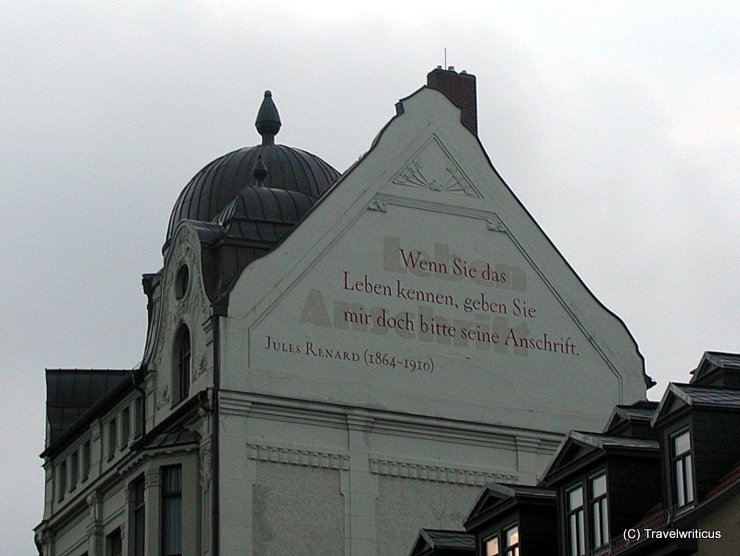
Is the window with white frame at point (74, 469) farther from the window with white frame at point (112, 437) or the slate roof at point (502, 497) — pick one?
the slate roof at point (502, 497)

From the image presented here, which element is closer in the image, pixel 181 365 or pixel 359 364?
pixel 359 364

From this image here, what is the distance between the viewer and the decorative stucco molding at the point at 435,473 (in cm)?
5788

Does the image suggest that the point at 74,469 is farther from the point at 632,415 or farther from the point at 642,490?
the point at 642,490

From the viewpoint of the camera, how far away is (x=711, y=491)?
36.5 m

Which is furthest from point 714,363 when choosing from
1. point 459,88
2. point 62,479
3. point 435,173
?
point 62,479

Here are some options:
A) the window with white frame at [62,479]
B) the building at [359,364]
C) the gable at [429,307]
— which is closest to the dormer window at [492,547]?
the building at [359,364]

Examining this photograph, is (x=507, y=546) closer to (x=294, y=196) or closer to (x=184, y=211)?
(x=294, y=196)

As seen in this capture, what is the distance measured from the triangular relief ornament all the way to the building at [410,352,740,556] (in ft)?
58.0

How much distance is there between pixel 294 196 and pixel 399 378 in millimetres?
6211

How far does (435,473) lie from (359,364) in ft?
12.1

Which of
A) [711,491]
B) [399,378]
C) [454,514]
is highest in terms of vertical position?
[399,378]

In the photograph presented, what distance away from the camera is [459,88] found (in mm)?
65500

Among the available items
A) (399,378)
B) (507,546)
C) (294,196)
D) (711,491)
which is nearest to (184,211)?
(294,196)

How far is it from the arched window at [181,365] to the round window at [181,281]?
1113 millimetres
